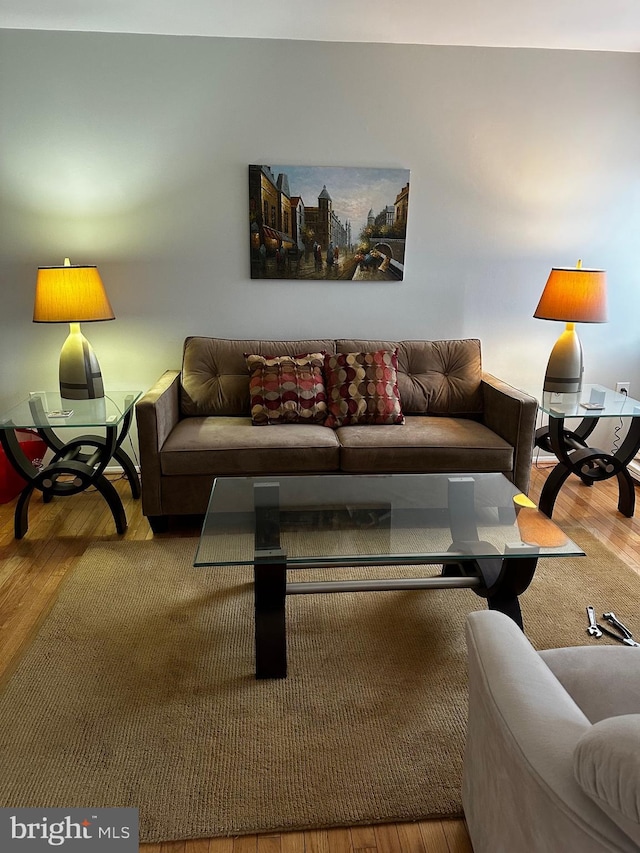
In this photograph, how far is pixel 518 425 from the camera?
3.02 m

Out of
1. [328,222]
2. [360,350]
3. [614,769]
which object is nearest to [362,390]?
[360,350]

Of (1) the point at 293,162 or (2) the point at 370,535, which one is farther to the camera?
(1) the point at 293,162

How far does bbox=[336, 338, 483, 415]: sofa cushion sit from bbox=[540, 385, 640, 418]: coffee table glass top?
411 millimetres

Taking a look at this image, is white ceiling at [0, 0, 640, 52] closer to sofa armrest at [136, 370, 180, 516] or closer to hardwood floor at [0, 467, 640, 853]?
sofa armrest at [136, 370, 180, 516]

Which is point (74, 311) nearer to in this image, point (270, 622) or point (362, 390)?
point (362, 390)

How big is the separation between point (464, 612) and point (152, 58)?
3167 mm

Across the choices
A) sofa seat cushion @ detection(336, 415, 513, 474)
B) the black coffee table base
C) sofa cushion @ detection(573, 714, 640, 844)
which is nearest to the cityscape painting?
sofa seat cushion @ detection(336, 415, 513, 474)

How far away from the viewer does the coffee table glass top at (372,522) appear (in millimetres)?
1935

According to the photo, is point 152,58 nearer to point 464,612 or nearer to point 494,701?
point 464,612

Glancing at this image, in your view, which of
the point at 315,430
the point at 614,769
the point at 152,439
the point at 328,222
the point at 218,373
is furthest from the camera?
the point at 328,222

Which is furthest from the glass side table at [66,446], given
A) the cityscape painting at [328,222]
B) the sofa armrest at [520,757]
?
the sofa armrest at [520,757]

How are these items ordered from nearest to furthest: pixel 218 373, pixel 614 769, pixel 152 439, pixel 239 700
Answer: pixel 614 769, pixel 239 700, pixel 152 439, pixel 218 373

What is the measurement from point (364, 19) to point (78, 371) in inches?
89.2

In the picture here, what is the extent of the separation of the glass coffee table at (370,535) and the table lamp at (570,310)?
1054 millimetres
